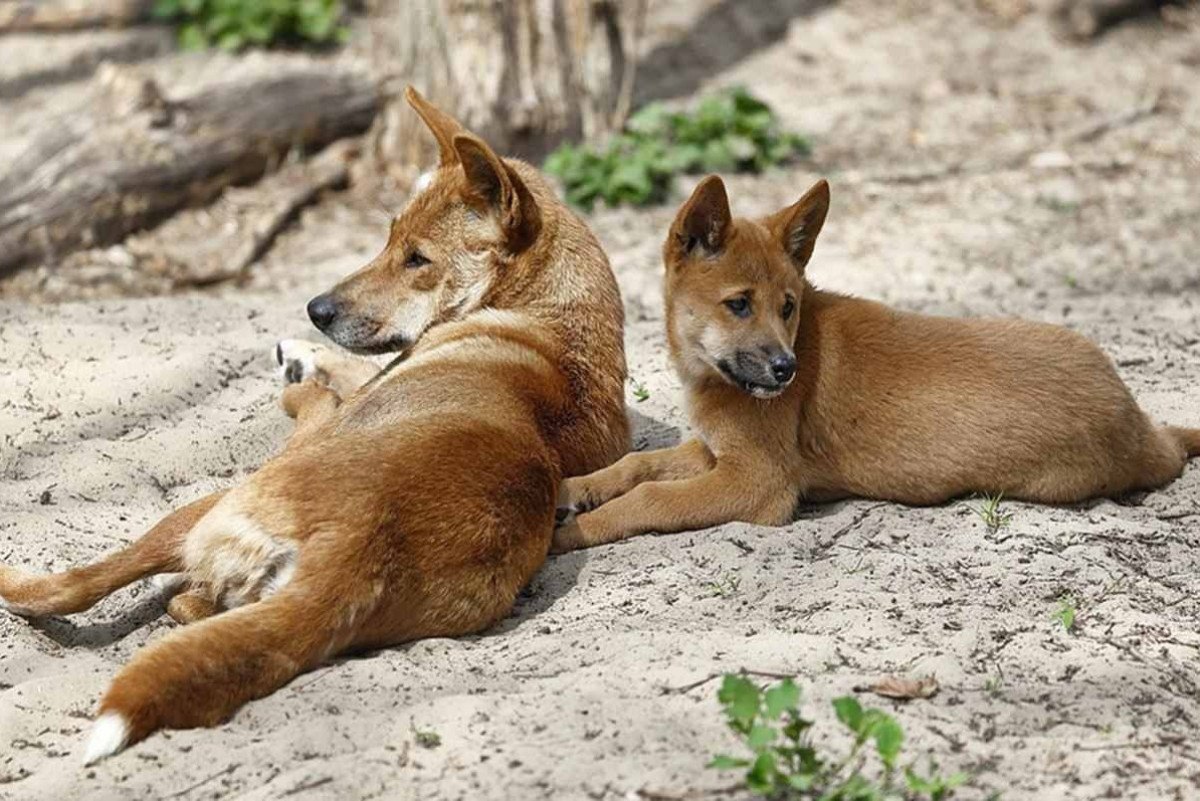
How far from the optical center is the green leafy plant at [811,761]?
3822 mm

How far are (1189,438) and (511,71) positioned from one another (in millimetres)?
5684

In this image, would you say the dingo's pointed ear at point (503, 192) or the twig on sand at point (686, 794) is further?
the dingo's pointed ear at point (503, 192)

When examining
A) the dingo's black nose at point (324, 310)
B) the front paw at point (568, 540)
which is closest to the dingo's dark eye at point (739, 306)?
the front paw at point (568, 540)

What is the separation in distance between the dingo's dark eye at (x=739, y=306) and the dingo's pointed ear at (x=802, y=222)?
1.20 ft

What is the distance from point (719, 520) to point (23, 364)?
3275 mm

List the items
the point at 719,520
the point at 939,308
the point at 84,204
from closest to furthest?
the point at 719,520 → the point at 939,308 → the point at 84,204

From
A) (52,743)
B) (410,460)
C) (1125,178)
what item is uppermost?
(410,460)

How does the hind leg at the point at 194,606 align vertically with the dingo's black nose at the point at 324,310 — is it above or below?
below

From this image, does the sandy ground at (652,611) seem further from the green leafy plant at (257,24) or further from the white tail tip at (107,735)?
the green leafy plant at (257,24)

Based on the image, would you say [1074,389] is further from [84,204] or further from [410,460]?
[84,204]

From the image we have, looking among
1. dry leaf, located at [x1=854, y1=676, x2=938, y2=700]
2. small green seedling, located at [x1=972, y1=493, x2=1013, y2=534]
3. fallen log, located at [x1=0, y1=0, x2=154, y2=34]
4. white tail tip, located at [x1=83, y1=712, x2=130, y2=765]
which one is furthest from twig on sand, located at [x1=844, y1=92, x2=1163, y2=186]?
white tail tip, located at [x1=83, y1=712, x2=130, y2=765]

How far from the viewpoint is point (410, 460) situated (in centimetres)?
484

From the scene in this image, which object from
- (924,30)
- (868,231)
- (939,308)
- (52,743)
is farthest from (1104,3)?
(52,743)

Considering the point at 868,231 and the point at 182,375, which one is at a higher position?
the point at 182,375
